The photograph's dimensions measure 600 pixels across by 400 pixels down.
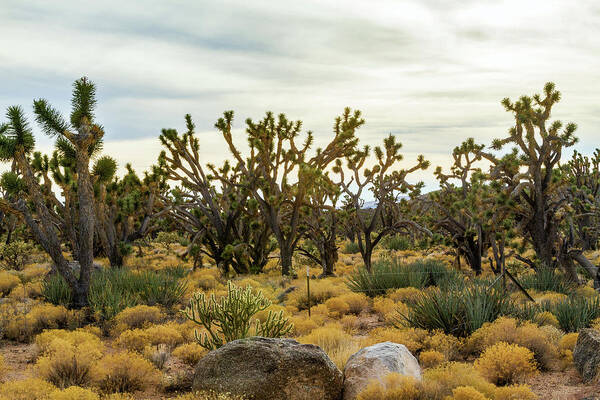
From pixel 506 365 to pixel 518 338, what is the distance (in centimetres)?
101

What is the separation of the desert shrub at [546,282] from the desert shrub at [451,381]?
7.50 meters

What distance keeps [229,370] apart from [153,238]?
3763cm

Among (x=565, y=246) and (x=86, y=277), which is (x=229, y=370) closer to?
(x=86, y=277)

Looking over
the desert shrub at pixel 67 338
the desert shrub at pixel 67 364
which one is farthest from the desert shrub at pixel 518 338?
the desert shrub at pixel 67 338

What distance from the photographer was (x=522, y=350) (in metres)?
7.39

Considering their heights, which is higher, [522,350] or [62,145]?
[62,145]

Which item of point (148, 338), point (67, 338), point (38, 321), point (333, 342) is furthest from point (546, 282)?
point (38, 321)

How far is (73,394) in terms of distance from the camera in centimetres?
645

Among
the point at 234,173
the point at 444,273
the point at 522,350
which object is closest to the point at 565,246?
the point at 444,273

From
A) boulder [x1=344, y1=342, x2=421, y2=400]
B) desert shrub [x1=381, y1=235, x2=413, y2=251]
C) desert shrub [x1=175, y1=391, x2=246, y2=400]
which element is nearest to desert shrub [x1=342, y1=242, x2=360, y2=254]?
desert shrub [x1=381, y1=235, x2=413, y2=251]

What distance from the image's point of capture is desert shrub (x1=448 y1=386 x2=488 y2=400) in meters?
6.00

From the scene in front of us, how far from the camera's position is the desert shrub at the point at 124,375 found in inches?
290

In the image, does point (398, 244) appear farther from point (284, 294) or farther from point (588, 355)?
point (588, 355)

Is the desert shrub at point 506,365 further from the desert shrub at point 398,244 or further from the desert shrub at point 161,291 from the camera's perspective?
the desert shrub at point 398,244
